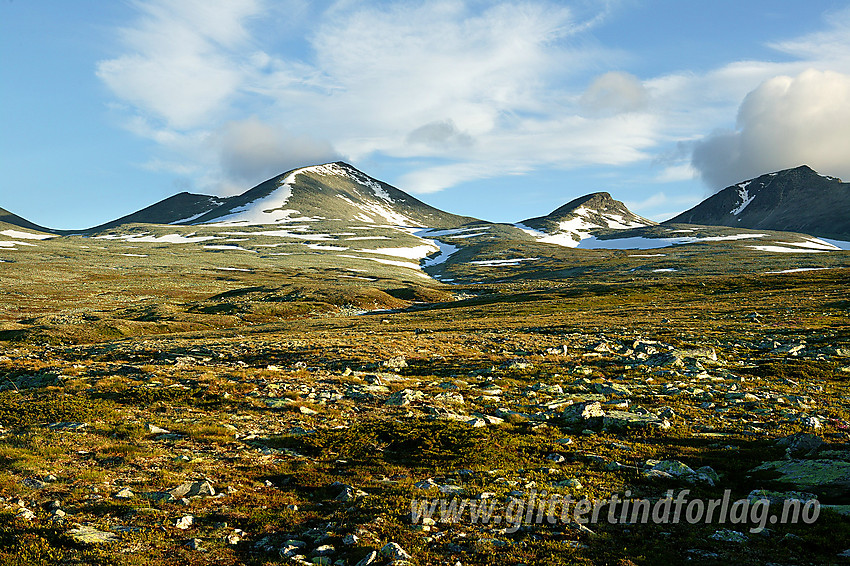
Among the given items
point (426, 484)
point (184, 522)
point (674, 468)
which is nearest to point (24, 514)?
point (184, 522)

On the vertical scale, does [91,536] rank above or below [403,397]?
above

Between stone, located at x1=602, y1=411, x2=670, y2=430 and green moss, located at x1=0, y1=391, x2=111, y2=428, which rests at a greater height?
stone, located at x1=602, y1=411, x2=670, y2=430

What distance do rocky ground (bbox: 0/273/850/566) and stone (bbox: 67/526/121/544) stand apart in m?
0.06

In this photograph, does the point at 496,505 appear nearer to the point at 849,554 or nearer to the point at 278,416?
the point at 849,554

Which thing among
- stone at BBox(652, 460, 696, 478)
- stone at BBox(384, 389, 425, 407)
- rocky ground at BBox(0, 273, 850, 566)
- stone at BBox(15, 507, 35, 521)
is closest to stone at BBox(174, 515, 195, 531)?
rocky ground at BBox(0, 273, 850, 566)

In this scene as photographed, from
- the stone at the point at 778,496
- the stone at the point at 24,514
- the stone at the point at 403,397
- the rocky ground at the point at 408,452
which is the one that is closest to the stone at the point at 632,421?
the rocky ground at the point at 408,452

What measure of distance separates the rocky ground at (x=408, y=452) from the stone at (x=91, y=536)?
6cm

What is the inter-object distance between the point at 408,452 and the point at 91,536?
342 inches

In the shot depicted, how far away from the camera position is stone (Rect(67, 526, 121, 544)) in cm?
968

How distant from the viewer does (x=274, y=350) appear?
3756cm

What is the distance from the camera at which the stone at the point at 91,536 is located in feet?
31.8

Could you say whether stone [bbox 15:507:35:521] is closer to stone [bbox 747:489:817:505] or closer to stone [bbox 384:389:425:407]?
stone [bbox 384:389:425:407]

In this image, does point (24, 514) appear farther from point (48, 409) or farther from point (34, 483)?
point (48, 409)

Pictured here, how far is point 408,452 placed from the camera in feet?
52.5
